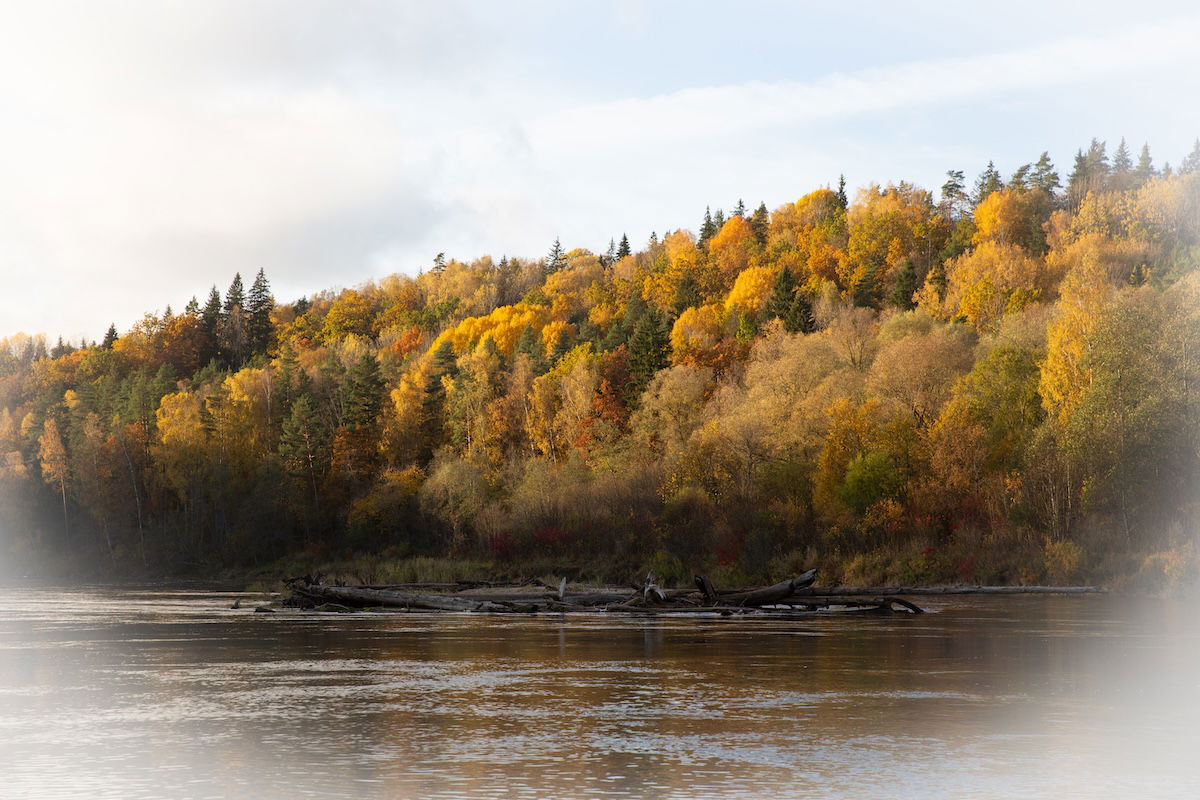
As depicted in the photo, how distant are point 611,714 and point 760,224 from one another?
17835cm

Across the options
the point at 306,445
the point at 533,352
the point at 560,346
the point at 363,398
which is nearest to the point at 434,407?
the point at 363,398

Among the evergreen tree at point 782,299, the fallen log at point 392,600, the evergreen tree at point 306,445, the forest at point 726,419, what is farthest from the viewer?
the evergreen tree at point 782,299

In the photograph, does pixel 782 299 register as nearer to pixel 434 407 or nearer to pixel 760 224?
pixel 434 407

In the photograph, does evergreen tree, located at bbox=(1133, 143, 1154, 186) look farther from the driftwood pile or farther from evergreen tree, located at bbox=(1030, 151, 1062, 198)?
the driftwood pile

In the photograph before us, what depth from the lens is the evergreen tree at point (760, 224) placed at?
7362 inches

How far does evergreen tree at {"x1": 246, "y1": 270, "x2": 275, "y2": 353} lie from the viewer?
190 metres

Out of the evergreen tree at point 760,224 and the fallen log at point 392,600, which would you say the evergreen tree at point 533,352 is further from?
the fallen log at point 392,600

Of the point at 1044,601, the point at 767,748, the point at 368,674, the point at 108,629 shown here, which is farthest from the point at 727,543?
the point at 767,748

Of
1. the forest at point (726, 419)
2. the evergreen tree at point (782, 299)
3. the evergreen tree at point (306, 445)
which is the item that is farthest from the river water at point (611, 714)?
the evergreen tree at point (782, 299)

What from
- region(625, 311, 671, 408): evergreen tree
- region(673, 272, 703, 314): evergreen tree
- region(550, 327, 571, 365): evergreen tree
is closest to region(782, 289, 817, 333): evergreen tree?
region(625, 311, 671, 408): evergreen tree

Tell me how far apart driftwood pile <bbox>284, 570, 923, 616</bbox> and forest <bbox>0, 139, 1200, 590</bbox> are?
54.3ft

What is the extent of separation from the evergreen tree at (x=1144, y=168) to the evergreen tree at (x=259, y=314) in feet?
412

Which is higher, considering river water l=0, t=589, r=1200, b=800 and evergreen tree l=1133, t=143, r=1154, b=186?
evergreen tree l=1133, t=143, r=1154, b=186

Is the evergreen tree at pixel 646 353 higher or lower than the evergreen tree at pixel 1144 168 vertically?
lower
